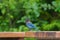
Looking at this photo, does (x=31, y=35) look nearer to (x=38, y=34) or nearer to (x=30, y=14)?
(x=38, y=34)

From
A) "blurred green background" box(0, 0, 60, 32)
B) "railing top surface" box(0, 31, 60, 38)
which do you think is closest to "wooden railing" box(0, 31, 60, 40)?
"railing top surface" box(0, 31, 60, 38)

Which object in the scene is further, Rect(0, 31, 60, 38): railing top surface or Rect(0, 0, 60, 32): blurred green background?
Rect(0, 0, 60, 32): blurred green background

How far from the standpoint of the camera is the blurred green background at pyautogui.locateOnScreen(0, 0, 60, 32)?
2422 mm

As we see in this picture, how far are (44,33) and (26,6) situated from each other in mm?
1547

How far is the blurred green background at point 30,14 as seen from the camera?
2422 millimetres

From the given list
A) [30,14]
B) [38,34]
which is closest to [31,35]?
[38,34]

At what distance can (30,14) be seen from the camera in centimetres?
260

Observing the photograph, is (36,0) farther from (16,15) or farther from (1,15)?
(1,15)

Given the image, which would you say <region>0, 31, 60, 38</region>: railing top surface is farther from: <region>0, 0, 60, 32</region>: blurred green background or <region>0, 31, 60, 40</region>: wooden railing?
<region>0, 0, 60, 32</region>: blurred green background

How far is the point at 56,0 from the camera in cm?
243

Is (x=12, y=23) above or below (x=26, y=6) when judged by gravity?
below

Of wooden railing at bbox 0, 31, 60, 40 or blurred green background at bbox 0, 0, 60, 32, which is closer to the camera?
wooden railing at bbox 0, 31, 60, 40

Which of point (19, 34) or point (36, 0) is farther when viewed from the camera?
point (36, 0)

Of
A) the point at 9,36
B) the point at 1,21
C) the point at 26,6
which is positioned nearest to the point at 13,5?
the point at 26,6
